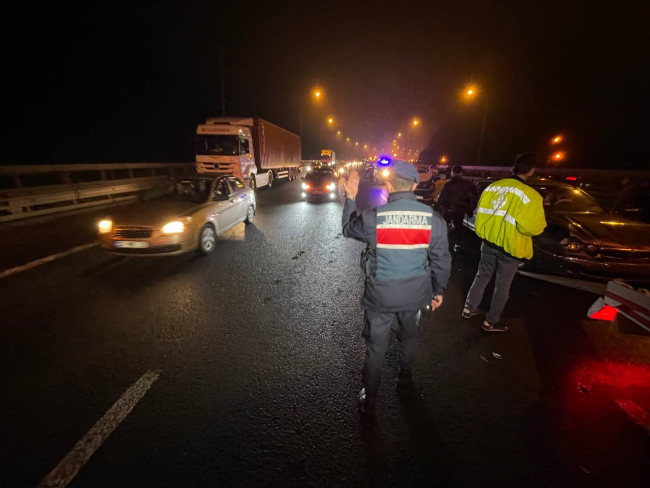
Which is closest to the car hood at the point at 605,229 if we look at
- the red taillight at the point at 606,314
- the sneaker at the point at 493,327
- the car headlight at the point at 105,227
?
the red taillight at the point at 606,314

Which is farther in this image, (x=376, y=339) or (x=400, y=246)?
(x=376, y=339)

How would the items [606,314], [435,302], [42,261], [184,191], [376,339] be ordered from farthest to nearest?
[184,191]
[42,261]
[606,314]
[435,302]
[376,339]

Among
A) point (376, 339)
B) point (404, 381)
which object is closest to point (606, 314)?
point (404, 381)

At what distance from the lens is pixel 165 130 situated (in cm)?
3544

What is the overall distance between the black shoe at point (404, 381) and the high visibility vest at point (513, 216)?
1.80 metres

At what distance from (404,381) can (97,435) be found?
7.86 feet

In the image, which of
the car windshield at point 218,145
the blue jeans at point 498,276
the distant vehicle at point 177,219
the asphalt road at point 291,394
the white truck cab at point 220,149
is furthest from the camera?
the car windshield at point 218,145

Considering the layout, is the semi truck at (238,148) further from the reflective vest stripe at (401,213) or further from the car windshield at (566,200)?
the reflective vest stripe at (401,213)

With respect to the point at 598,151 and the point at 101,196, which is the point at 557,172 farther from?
the point at 101,196

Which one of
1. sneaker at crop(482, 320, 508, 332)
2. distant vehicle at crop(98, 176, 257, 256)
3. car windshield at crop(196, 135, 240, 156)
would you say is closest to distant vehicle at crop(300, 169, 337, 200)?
car windshield at crop(196, 135, 240, 156)

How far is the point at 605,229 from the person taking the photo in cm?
497

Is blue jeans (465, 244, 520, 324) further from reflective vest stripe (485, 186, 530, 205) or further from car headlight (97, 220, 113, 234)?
car headlight (97, 220, 113, 234)

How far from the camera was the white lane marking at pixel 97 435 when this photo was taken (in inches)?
79.0

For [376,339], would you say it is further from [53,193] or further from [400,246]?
[53,193]
